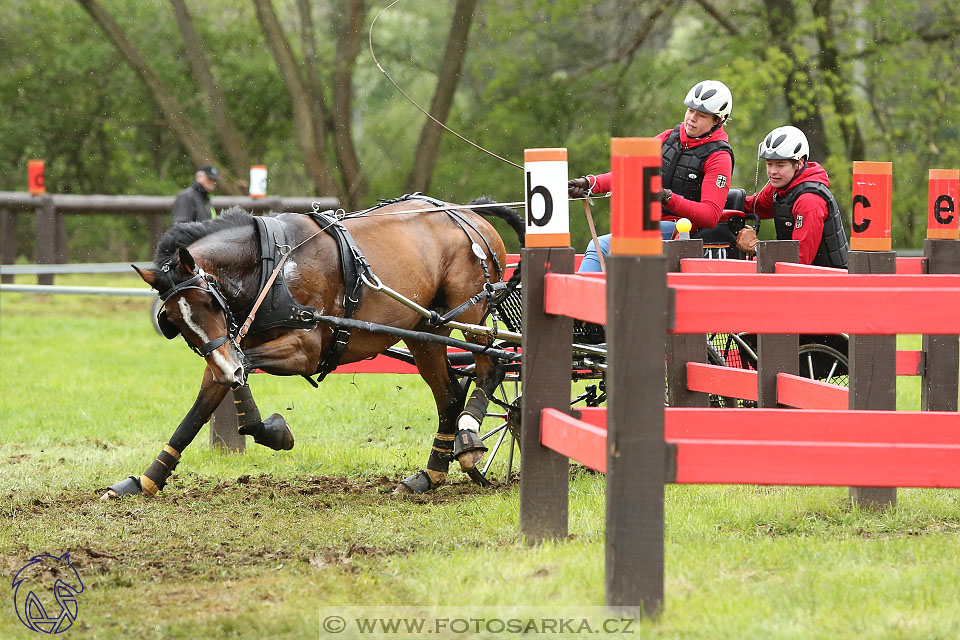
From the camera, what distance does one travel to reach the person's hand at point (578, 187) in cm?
594

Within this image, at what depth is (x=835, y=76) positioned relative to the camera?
61.5ft

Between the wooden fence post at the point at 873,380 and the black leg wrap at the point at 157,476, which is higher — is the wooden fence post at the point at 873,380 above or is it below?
above

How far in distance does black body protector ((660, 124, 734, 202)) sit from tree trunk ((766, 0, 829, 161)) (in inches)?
476

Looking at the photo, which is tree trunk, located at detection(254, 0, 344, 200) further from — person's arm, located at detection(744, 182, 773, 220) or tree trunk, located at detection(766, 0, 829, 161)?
person's arm, located at detection(744, 182, 773, 220)

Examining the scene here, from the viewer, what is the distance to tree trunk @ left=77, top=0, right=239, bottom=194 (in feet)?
63.6

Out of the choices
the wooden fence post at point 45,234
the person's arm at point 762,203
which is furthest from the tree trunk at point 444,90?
the person's arm at point 762,203

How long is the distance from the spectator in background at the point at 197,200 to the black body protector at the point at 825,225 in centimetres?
902

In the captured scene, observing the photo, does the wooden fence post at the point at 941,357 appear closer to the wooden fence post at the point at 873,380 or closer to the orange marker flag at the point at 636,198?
the wooden fence post at the point at 873,380

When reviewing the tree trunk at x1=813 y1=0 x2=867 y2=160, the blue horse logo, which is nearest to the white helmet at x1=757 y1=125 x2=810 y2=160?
the blue horse logo

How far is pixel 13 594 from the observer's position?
13.7 feet

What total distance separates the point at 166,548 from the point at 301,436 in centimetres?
323

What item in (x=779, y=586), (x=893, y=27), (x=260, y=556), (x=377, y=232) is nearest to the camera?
(x=779, y=586)

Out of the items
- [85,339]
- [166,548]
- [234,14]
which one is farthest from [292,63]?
[166,548]

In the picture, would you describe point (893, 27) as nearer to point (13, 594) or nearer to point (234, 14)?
point (234, 14)
